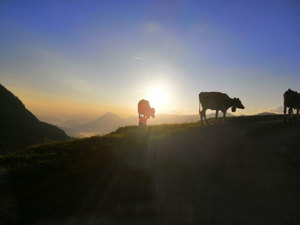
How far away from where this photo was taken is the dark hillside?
48.9 m

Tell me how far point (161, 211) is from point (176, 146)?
7.07 meters

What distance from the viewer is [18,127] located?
2157 inches

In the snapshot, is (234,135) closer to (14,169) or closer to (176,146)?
(176,146)

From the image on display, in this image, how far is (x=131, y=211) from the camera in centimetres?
796

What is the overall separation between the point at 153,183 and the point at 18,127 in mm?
55610

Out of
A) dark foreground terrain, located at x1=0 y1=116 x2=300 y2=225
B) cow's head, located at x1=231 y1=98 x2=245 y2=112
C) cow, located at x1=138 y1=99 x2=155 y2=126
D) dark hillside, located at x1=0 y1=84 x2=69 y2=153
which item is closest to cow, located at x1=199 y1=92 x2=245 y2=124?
cow's head, located at x1=231 y1=98 x2=245 y2=112

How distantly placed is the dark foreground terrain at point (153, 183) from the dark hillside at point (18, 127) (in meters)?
39.4

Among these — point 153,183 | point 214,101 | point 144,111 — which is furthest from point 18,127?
point 153,183

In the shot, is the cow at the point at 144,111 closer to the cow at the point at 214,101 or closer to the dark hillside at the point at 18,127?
the cow at the point at 214,101

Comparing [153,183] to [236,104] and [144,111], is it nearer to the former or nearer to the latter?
[144,111]

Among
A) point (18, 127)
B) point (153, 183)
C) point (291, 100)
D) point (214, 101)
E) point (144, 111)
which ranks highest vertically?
point (214, 101)

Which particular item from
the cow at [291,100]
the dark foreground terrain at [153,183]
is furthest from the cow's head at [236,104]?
the dark foreground terrain at [153,183]

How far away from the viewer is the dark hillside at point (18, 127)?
48938 mm

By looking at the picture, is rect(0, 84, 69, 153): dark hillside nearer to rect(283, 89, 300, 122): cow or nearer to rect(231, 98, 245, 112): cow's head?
rect(231, 98, 245, 112): cow's head
